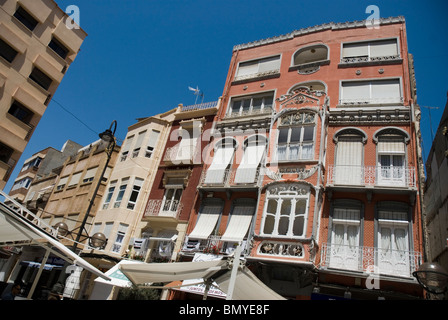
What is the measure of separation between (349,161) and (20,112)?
2210 cm

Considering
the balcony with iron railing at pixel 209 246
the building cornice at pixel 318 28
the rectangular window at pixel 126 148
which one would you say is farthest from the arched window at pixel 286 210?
the rectangular window at pixel 126 148

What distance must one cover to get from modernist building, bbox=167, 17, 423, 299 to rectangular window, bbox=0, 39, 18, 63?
14.8 m

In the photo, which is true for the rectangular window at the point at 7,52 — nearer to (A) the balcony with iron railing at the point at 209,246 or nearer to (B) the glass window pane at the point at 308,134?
(A) the balcony with iron railing at the point at 209,246

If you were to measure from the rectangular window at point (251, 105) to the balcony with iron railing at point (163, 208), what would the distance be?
727 centimetres

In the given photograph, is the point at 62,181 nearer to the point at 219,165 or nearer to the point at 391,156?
the point at 219,165

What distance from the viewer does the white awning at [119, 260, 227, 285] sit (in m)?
6.76

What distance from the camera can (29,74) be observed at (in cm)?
2206

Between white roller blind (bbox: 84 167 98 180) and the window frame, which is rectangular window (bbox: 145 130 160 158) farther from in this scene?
white roller blind (bbox: 84 167 98 180)

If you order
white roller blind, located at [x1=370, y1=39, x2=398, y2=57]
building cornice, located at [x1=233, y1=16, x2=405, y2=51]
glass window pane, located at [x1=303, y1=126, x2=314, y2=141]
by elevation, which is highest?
building cornice, located at [x1=233, y1=16, x2=405, y2=51]

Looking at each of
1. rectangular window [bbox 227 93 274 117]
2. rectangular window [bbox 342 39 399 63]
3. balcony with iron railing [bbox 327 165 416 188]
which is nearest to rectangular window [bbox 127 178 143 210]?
rectangular window [bbox 227 93 274 117]
